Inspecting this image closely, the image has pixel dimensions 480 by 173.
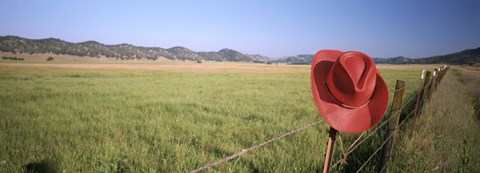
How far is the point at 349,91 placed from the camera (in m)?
1.44

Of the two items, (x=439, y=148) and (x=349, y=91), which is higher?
(x=349, y=91)

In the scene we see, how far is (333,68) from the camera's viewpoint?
1432 mm

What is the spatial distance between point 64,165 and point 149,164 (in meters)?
1.24

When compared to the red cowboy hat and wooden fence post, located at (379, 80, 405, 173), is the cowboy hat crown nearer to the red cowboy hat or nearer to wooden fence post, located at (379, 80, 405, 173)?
the red cowboy hat

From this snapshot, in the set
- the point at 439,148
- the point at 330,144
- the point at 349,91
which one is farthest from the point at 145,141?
the point at 439,148

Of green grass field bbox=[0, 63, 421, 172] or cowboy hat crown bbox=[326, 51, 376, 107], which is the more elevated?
cowboy hat crown bbox=[326, 51, 376, 107]

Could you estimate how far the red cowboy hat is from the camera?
1.44 metres

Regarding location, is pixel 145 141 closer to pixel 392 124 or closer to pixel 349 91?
pixel 392 124

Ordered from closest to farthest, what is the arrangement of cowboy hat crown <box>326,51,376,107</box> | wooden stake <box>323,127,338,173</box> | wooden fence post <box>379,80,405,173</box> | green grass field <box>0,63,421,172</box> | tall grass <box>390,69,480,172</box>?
cowboy hat crown <box>326,51,376,107</box>, wooden stake <box>323,127,338,173</box>, wooden fence post <box>379,80,405,173</box>, tall grass <box>390,69,480,172</box>, green grass field <box>0,63,421,172</box>

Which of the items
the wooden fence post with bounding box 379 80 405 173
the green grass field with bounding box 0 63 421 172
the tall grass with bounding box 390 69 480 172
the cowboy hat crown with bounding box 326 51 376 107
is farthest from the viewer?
the green grass field with bounding box 0 63 421 172

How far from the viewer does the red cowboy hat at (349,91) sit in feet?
4.72

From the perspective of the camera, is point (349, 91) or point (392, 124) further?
point (392, 124)

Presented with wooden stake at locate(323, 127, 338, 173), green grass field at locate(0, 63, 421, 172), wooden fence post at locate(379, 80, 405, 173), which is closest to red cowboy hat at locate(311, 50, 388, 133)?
wooden stake at locate(323, 127, 338, 173)

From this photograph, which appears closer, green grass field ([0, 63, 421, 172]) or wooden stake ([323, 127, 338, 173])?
wooden stake ([323, 127, 338, 173])
